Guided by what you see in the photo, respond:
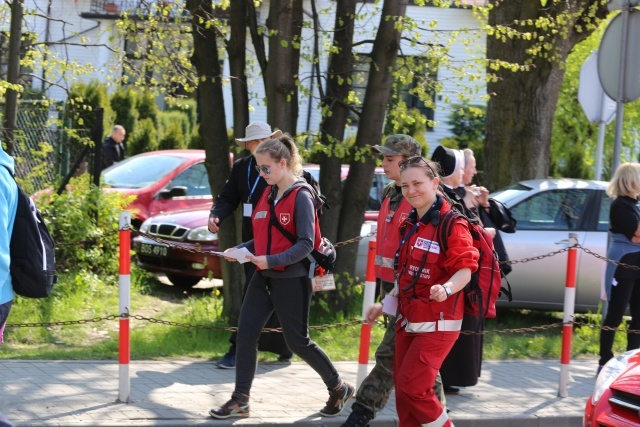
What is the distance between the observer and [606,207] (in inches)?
453

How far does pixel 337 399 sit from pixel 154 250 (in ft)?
18.8

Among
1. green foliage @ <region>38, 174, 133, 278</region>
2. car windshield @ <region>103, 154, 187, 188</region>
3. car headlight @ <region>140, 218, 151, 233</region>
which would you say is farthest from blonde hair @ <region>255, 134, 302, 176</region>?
car windshield @ <region>103, 154, 187, 188</region>

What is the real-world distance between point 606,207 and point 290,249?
6.15 m

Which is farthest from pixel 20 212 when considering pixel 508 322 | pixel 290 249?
pixel 508 322

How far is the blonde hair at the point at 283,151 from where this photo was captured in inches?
262

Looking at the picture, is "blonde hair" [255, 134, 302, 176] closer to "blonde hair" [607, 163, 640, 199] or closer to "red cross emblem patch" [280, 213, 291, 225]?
"red cross emblem patch" [280, 213, 291, 225]

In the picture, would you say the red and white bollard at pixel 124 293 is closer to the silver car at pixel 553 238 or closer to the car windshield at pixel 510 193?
the silver car at pixel 553 238

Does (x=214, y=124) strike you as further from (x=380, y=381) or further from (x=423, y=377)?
(x=423, y=377)

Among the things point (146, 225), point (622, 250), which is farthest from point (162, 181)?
point (622, 250)

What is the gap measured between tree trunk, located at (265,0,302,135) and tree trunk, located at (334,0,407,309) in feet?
2.66

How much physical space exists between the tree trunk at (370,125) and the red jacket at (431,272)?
13.5 ft

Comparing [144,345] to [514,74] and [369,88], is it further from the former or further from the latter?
[514,74]

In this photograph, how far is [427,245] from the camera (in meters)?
5.74

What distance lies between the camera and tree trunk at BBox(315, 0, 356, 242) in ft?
33.4
